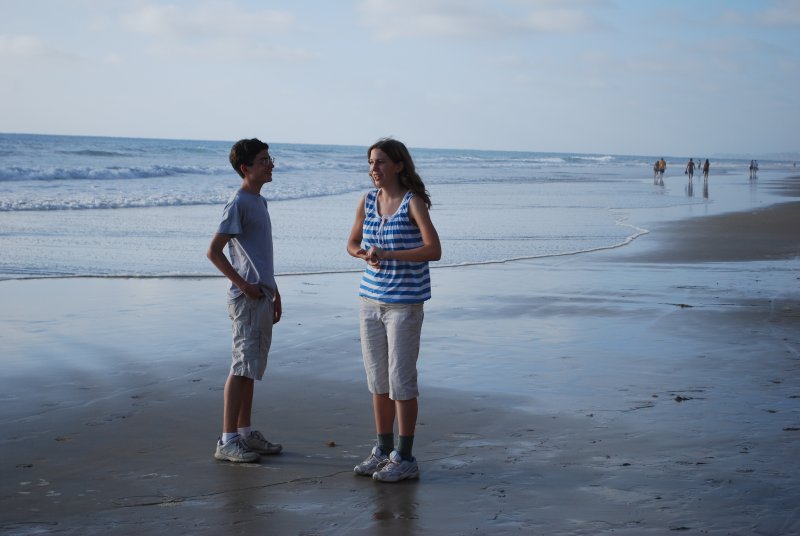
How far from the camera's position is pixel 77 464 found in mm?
4844

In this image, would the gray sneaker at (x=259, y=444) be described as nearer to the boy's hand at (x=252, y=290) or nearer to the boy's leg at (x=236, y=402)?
the boy's leg at (x=236, y=402)

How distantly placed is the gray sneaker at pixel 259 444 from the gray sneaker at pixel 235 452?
0.07 meters

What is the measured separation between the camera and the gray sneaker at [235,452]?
4.87 metres

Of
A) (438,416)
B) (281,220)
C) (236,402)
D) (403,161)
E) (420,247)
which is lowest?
(438,416)

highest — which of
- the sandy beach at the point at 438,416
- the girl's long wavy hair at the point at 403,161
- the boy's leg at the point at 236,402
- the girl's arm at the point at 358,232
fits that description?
the girl's long wavy hair at the point at 403,161

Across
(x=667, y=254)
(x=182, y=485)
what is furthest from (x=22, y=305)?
(x=667, y=254)

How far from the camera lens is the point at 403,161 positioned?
186 inches

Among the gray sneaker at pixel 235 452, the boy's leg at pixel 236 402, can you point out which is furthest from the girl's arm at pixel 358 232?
the gray sneaker at pixel 235 452

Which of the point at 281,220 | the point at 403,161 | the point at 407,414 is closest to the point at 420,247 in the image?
the point at 403,161

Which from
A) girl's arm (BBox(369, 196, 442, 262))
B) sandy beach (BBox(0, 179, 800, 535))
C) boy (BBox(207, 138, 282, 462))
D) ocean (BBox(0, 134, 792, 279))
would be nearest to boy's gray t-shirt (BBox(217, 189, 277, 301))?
boy (BBox(207, 138, 282, 462))

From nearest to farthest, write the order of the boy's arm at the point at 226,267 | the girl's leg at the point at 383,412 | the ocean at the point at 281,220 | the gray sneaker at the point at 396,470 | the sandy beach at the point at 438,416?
the sandy beach at the point at 438,416 → the gray sneaker at the point at 396,470 → the girl's leg at the point at 383,412 → the boy's arm at the point at 226,267 → the ocean at the point at 281,220

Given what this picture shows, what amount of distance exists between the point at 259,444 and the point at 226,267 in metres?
0.98

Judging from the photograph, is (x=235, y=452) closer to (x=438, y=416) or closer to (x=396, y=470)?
(x=396, y=470)

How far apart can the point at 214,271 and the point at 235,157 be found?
7273 millimetres
